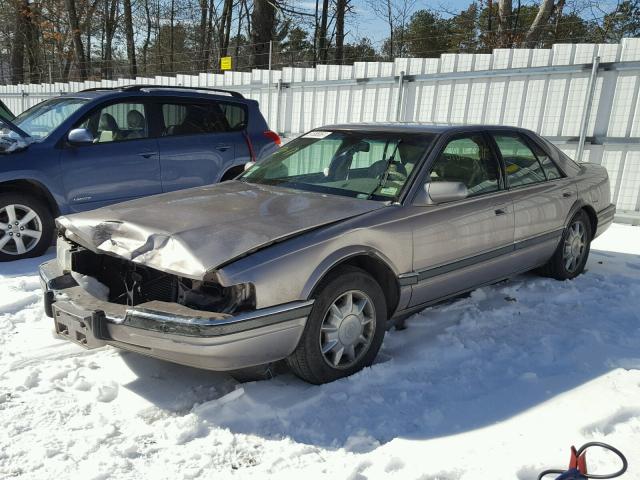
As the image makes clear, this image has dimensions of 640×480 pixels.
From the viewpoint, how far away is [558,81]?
8359 mm

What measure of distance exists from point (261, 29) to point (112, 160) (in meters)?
10.3

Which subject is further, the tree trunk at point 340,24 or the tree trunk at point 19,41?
the tree trunk at point 19,41

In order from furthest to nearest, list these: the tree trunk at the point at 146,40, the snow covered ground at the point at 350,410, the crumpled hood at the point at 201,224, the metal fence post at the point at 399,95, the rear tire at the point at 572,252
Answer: the tree trunk at the point at 146,40
the metal fence post at the point at 399,95
the rear tire at the point at 572,252
the crumpled hood at the point at 201,224
the snow covered ground at the point at 350,410

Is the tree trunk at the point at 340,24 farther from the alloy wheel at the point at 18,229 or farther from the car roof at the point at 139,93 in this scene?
the alloy wheel at the point at 18,229

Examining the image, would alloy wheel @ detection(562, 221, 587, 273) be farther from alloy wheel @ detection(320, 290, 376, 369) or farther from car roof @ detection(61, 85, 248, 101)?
car roof @ detection(61, 85, 248, 101)

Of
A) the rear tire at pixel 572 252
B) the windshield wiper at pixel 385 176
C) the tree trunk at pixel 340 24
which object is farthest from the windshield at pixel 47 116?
the tree trunk at pixel 340 24

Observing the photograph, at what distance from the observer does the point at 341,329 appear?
3250 mm

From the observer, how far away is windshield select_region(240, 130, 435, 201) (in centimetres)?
387

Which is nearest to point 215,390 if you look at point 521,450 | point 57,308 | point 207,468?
point 207,468

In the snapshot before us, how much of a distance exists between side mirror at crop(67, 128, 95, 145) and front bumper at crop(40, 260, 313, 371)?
3.13 metres

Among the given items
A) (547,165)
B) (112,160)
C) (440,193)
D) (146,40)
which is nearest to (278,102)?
(112,160)

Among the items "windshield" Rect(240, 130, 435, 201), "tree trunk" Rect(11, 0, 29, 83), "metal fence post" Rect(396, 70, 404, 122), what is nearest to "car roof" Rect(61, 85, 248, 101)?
"windshield" Rect(240, 130, 435, 201)

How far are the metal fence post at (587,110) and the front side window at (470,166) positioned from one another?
445 centimetres

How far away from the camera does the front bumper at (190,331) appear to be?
2.77m
